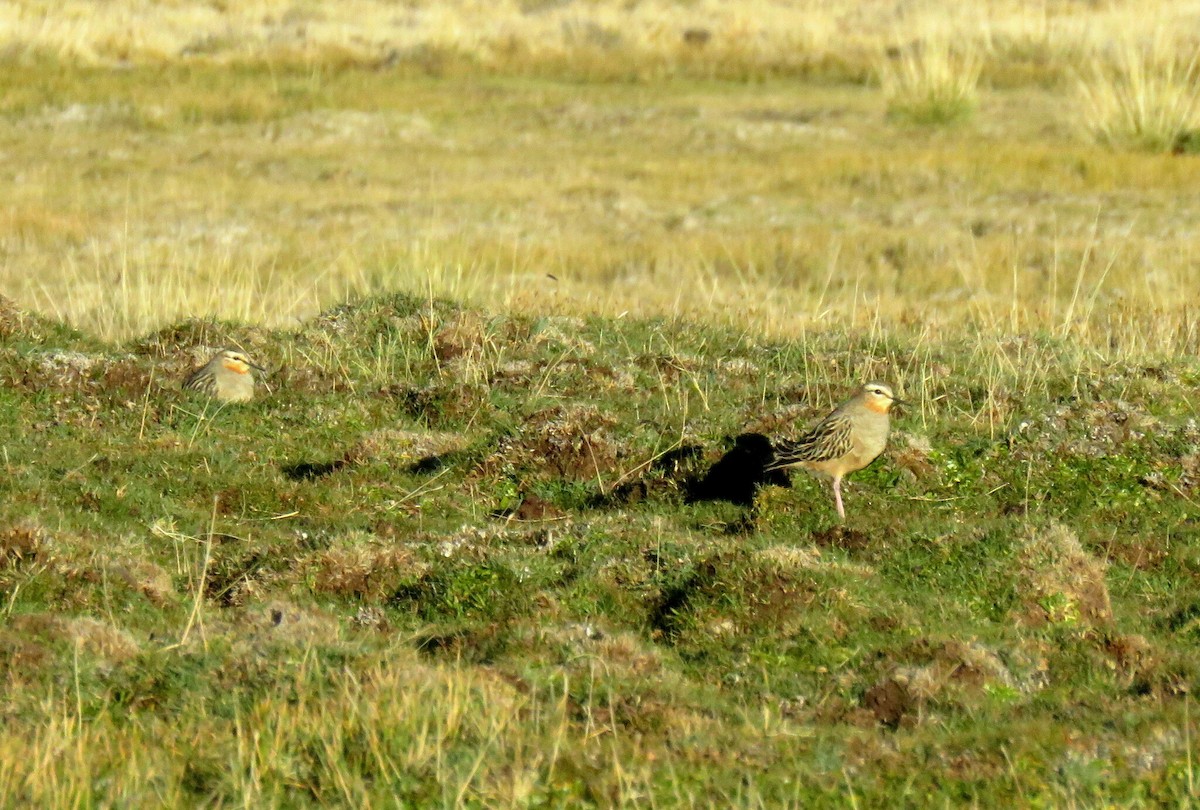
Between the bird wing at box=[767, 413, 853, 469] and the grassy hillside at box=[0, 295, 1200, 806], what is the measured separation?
344 millimetres

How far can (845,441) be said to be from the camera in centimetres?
884

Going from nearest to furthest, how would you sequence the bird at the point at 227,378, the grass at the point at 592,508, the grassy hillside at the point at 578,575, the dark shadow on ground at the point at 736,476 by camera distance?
the grassy hillside at the point at 578,575
the grass at the point at 592,508
the dark shadow on ground at the point at 736,476
the bird at the point at 227,378

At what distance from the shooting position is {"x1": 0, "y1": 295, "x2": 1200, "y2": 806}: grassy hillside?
5.71 meters

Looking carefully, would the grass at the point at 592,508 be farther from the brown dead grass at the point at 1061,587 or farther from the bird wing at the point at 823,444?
the bird wing at the point at 823,444

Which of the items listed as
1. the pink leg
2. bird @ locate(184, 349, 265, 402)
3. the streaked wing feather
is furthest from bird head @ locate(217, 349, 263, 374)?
the pink leg

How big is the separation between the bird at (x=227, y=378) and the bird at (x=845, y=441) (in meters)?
4.23

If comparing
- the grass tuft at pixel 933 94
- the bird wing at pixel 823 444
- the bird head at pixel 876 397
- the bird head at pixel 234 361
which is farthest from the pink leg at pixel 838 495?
the grass tuft at pixel 933 94

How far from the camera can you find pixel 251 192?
2534cm

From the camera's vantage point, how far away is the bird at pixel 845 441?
886 cm

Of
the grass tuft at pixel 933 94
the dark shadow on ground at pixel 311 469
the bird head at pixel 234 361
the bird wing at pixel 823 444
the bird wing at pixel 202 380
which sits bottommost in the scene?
the grass tuft at pixel 933 94

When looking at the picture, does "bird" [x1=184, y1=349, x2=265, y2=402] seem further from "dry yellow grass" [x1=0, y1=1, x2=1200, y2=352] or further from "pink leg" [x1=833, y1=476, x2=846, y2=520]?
"pink leg" [x1=833, y1=476, x2=846, y2=520]

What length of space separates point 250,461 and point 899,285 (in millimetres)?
10966

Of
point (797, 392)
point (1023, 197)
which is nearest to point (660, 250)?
point (1023, 197)

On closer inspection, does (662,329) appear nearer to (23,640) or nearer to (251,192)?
(23,640)
